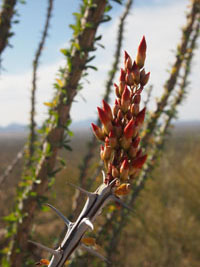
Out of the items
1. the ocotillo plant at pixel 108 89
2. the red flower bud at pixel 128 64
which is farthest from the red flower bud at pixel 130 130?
the ocotillo plant at pixel 108 89

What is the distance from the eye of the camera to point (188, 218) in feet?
30.8

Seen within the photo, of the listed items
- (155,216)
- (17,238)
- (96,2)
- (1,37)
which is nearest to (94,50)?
(96,2)

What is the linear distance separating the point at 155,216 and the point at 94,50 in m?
7.85

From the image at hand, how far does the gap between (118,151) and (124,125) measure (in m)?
0.09

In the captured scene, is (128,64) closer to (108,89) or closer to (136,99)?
(136,99)

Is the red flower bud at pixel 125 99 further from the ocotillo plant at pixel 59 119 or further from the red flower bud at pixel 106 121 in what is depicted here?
the ocotillo plant at pixel 59 119

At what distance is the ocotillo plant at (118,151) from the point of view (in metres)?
0.77

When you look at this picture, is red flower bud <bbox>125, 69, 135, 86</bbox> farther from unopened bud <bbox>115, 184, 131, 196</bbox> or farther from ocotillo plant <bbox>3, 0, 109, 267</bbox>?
ocotillo plant <bbox>3, 0, 109, 267</bbox>

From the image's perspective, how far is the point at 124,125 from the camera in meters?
0.89

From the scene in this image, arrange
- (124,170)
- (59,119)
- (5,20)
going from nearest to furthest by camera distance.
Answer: (124,170) < (59,119) < (5,20)

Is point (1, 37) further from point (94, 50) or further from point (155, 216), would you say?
point (155, 216)

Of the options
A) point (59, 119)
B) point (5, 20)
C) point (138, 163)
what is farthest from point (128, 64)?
point (5, 20)

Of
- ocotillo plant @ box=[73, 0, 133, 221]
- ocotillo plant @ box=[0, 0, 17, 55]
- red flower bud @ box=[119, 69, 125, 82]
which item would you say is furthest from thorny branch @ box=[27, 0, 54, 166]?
red flower bud @ box=[119, 69, 125, 82]

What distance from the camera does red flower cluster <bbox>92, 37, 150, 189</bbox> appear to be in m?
0.82
